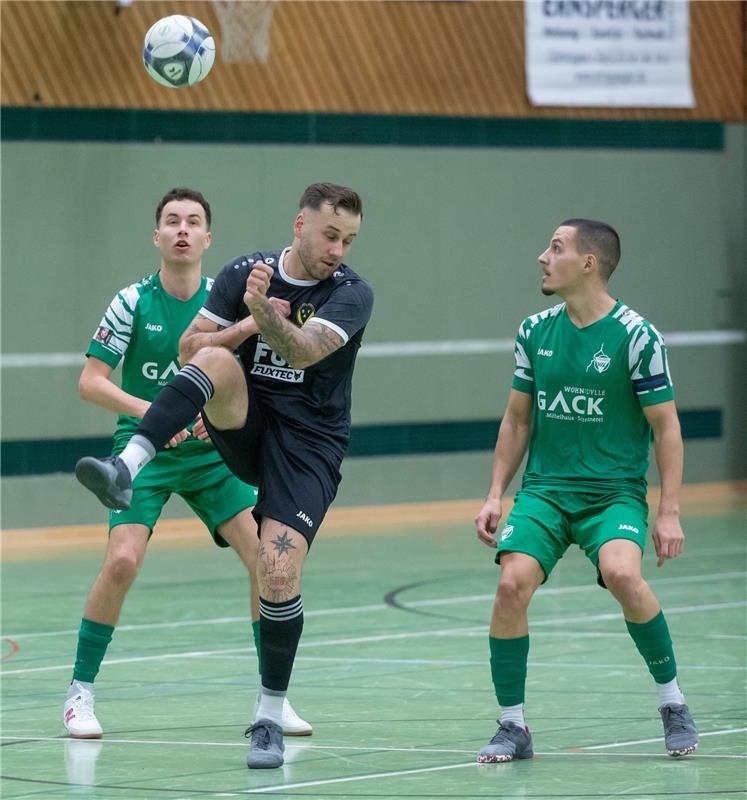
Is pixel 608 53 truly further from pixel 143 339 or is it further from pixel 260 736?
pixel 260 736

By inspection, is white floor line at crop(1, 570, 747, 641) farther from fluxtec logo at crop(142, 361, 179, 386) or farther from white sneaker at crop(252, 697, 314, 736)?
white sneaker at crop(252, 697, 314, 736)

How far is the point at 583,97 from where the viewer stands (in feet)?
63.3

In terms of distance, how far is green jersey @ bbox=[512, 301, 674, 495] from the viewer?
267 inches

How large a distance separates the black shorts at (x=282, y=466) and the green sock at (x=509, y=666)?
883 millimetres

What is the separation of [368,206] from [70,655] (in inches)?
A: 367

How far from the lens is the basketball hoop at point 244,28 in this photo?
54.2ft

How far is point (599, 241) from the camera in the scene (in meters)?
6.89

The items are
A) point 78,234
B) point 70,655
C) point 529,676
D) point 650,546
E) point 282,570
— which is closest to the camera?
point 282,570

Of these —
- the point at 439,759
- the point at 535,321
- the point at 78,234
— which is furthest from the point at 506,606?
the point at 78,234

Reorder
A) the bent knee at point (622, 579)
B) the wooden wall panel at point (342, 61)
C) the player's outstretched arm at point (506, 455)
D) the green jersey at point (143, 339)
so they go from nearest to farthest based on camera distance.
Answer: the bent knee at point (622, 579), the player's outstretched arm at point (506, 455), the green jersey at point (143, 339), the wooden wall panel at point (342, 61)

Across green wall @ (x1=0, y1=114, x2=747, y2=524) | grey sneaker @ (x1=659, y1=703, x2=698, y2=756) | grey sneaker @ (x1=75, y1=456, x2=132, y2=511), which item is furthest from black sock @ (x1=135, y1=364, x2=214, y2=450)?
green wall @ (x1=0, y1=114, x2=747, y2=524)

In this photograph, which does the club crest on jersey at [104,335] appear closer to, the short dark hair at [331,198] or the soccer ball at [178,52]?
the short dark hair at [331,198]

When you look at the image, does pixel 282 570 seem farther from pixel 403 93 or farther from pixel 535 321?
pixel 403 93

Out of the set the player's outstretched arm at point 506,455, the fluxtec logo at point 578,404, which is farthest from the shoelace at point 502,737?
the fluxtec logo at point 578,404
